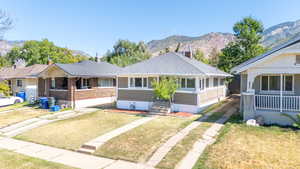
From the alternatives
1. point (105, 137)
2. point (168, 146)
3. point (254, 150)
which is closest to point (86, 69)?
point (105, 137)

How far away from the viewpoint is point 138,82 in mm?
16469

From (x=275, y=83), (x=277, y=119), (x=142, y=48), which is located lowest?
(x=277, y=119)

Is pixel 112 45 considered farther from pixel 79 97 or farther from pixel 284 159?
pixel 284 159

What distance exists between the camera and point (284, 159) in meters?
6.35

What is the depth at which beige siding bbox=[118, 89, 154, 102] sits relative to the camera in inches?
622

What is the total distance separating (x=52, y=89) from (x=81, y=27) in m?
17.1

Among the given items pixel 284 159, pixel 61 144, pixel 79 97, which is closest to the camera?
pixel 284 159

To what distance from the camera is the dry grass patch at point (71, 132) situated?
29.0 feet

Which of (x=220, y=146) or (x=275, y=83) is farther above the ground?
(x=275, y=83)

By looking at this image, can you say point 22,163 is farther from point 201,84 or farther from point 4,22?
point 201,84

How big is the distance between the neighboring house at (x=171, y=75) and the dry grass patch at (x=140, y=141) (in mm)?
3353

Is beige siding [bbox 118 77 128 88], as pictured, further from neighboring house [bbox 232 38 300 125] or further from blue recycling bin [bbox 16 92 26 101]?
blue recycling bin [bbox 16 92 26 101]

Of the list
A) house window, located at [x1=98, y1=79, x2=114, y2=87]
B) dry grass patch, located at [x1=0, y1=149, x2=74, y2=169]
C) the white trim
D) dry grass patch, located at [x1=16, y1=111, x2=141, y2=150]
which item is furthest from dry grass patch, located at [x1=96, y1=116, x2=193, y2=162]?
house window, located at [x1=98, y1=79, x2=114, y2=87]

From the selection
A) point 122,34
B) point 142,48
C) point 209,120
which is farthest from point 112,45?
point 209,120
